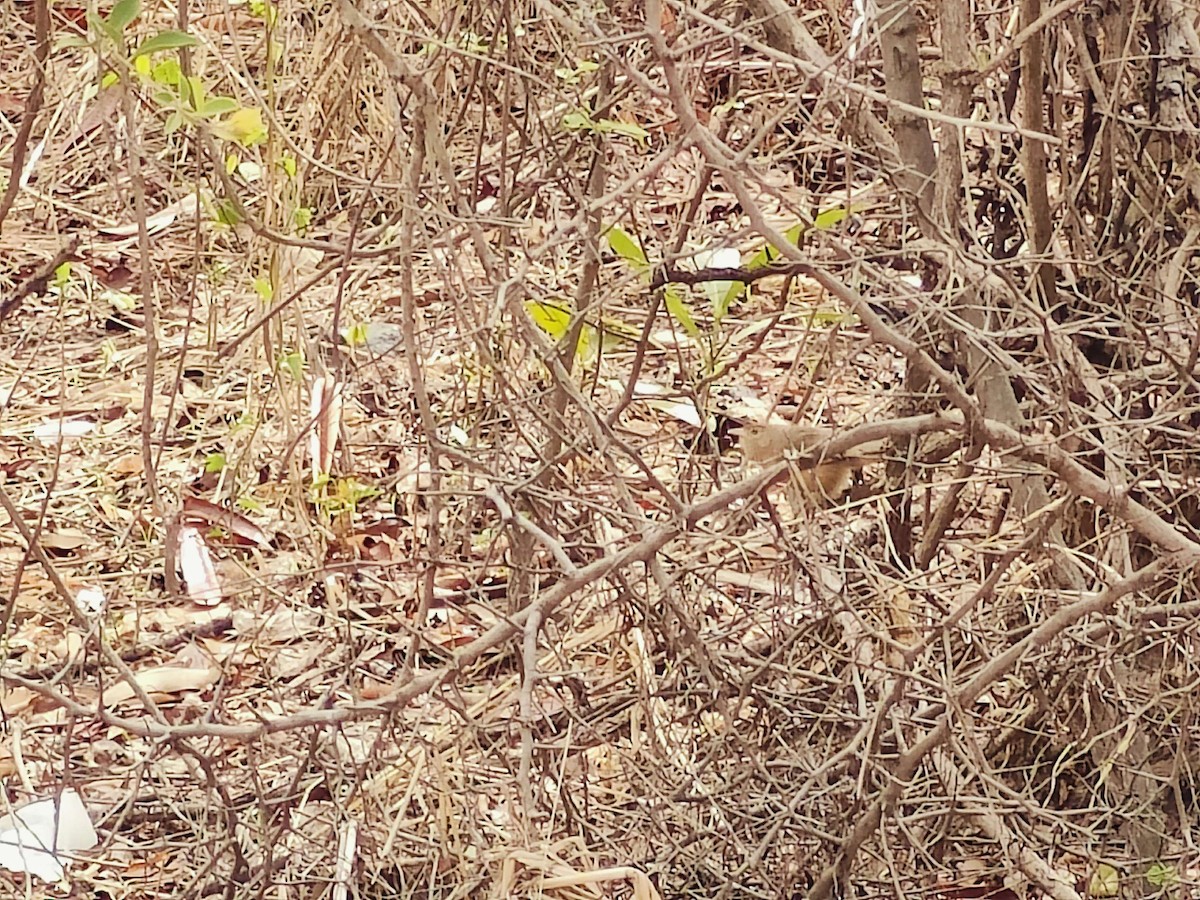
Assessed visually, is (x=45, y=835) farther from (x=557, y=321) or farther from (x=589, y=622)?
(x=557, y=321)

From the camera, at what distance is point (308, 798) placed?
205cm

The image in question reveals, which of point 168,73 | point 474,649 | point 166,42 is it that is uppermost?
point 166,42

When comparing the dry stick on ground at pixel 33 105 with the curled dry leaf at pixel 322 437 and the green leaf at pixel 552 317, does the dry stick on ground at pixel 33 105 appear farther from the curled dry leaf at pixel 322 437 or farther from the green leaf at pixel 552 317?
the curled dry leaf at pixel 322 437

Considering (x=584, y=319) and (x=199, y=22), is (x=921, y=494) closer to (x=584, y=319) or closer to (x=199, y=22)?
(x=584, y=319)

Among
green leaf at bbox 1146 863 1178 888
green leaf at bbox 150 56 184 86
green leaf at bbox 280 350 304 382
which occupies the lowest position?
green leaf at bbox 1146 863 1178 888

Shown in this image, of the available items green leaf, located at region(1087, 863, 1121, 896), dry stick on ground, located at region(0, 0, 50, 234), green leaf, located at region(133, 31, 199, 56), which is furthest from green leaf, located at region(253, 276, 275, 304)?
green leaf, located at region(1087, 863, 1121, 896)

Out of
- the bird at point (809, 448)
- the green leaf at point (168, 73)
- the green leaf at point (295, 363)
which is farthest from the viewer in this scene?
the green leaf at point (295, 363)

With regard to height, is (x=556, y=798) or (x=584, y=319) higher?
(x=584, y=319)

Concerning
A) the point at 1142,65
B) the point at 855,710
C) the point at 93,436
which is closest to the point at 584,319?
the point at 855,710

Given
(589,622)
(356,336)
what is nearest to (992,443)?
(589,622)

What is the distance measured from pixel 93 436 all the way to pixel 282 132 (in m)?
0.88

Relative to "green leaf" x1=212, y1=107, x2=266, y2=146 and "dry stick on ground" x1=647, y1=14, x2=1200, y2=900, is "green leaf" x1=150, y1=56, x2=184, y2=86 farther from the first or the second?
"dry stick on ground" x1=647, y1=14, x2=1200, y2=900

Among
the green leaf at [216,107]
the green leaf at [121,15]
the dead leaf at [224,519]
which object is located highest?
the green leaf at [121,15]

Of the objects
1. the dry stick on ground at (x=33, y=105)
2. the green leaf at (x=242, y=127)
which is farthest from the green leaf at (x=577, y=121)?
the dry stick on ground at (x=33, y=105)
